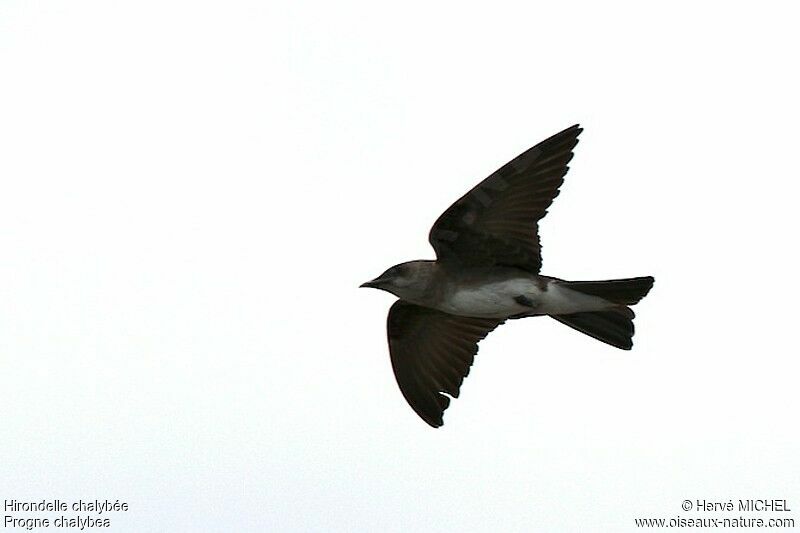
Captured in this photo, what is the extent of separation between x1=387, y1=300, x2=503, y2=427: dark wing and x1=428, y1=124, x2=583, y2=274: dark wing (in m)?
0.98

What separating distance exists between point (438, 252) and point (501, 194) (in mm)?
658

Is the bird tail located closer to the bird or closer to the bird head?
the bird

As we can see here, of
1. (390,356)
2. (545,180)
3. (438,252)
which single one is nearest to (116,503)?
(390,356)

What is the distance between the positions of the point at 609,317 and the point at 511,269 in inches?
33.2

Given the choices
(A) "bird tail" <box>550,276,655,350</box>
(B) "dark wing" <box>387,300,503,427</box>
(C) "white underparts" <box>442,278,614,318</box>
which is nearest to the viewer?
(A) "bird tail" <box>550,276,655,350</box>

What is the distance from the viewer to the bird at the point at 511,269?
11.8 metres

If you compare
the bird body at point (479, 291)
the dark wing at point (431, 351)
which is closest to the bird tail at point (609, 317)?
the bird body at point (479, 291)

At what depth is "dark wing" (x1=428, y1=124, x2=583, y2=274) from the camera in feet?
38.5

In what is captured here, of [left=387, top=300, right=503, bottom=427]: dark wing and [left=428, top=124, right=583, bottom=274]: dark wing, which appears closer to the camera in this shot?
[left=428, top=124, right=583, bottom=274]: dark wing

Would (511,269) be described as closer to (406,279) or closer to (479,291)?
(479,291)

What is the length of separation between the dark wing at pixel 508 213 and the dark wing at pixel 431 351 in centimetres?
98

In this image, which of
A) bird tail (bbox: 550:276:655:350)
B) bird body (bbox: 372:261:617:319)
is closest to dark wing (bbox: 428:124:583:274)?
bird body (bbox: 372:261:617:319)

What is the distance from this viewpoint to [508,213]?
1194 centimetres

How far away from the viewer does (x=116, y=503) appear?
13.4 m
